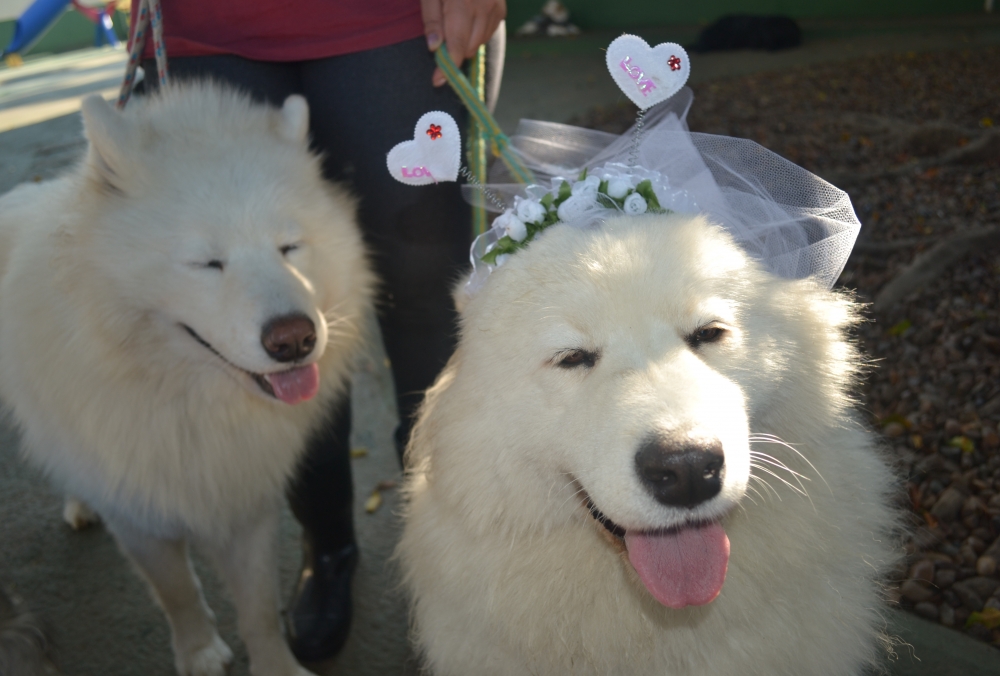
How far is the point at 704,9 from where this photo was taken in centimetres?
1188

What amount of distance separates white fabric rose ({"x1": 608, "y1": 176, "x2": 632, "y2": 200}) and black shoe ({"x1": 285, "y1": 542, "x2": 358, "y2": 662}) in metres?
→ 1.77

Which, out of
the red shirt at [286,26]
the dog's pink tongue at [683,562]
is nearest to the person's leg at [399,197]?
the red shirt at [286,26]

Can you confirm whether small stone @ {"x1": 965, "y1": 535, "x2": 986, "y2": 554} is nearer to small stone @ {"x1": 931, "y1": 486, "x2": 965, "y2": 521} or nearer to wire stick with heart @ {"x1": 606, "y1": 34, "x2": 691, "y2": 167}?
small stone @ {"x1": 931, "y1": 486, "x2": 965, "y2": 521}

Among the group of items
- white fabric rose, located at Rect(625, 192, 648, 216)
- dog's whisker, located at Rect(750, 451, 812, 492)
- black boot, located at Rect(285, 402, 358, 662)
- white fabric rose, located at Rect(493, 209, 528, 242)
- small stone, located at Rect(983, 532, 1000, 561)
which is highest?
white fabric rose, located at Rect(625, 192, 648, 216)

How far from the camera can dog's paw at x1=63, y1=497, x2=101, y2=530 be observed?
3148 millimetres

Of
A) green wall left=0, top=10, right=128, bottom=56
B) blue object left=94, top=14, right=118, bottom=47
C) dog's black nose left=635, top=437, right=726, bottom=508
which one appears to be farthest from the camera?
green wall left=0, top=10, right=128, bottom=56

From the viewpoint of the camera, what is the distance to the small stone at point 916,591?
240 cm

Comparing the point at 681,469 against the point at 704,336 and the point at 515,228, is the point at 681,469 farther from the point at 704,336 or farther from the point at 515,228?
the point at 515,228

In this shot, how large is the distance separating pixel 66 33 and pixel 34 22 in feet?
4.67

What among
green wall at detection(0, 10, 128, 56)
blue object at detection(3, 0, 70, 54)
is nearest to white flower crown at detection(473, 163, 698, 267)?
blue object at detection(3, 0, 70, 54)

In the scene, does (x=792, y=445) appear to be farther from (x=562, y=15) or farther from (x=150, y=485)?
(x=562, y=15)

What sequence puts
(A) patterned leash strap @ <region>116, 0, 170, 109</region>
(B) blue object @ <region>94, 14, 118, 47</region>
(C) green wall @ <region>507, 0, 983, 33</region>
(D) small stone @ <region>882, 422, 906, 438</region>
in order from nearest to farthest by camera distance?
(A) patterned leash strap @ <region>116, 0, 170, 109</region> < (D) small stone @ <region>882, 422, 906, 438</region> < (C) green wall @ <region>507, 0, 983, 33</region> < (B) blue object @ <region>94, 14, 118, 47</region>

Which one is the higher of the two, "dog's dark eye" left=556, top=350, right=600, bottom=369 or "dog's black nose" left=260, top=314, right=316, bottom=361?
"dog's dark eye" left=556, top=350, right=600, bottom=369

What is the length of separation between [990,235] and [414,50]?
3.19 m
